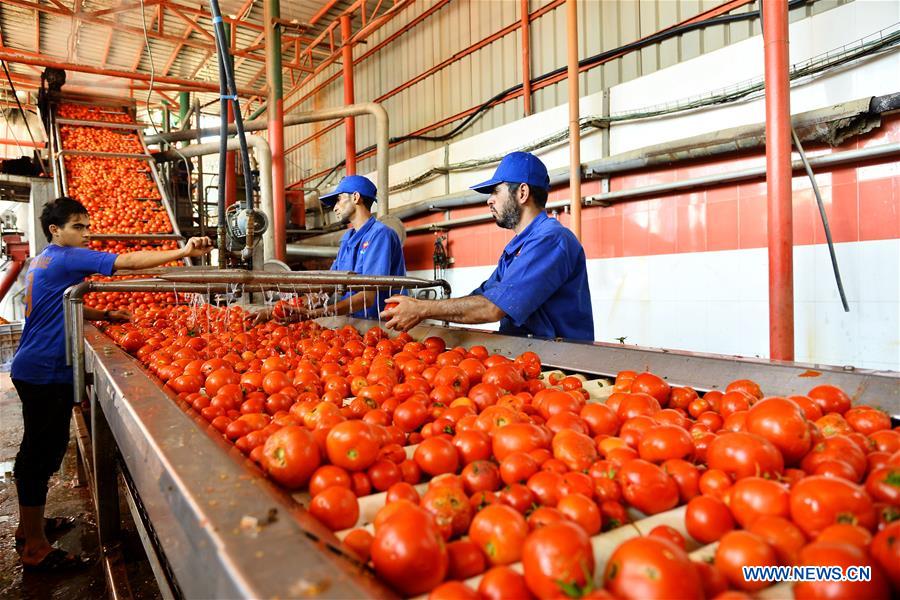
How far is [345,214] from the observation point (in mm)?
4789

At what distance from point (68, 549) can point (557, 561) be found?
4089mm

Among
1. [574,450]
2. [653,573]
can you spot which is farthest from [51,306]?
[653,573]

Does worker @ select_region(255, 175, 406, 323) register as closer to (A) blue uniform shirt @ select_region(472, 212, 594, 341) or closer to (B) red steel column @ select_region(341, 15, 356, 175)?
(A) blue uniform shirt @ select_region(472, 212, 594, 341)

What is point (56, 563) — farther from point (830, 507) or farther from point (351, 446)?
point (830, 507)

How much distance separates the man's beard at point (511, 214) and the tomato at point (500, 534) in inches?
93.7

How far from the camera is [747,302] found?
16.8ft

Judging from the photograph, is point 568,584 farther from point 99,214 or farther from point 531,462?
point 99,214

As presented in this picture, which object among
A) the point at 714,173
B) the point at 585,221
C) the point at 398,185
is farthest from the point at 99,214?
the point at 714,173

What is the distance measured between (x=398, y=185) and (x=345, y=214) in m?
5.53

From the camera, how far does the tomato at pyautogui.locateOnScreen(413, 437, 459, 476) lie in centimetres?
127

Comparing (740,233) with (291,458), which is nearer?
(291,458)

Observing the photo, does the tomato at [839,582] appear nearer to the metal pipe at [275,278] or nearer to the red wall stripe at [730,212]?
the metal pipe at [275,278]

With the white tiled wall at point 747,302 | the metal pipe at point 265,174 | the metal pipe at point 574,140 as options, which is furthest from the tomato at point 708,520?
the metal pipe at point 265,174

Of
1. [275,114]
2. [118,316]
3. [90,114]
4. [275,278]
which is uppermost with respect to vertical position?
[90,114]
